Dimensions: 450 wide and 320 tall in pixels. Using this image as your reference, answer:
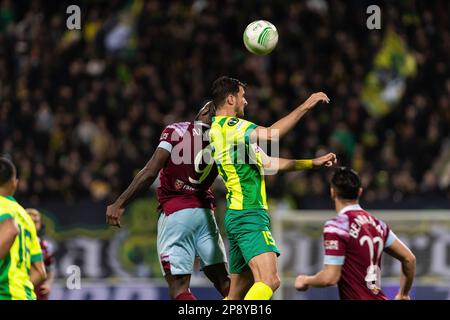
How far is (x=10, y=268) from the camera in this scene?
7137 mm

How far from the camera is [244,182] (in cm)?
827

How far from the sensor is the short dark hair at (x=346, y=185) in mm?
7555

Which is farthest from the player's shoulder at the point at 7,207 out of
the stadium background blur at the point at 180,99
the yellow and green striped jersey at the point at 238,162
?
the stadium background blur at the point at 180,99

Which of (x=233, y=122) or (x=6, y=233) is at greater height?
(x=233, y=122)

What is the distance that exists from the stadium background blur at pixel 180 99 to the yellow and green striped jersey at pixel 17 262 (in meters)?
6.16

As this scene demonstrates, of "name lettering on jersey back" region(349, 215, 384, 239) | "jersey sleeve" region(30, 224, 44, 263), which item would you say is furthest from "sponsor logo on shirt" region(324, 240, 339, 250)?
"jersey sleeve" region(30, 224, 44, 263)

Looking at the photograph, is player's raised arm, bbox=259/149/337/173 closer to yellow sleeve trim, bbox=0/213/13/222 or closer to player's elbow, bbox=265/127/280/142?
player's elbow, bbox=265/127/280/142

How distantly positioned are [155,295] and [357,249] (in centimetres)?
647

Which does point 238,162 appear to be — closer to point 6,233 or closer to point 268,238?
point 268,238

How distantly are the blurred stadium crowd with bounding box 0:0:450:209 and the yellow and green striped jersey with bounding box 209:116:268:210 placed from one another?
588 cm

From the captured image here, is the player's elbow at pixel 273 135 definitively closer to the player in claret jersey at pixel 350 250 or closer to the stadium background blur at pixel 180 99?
the player in claret jersey at pixel 350 250

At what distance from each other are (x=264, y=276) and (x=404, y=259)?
106 cm

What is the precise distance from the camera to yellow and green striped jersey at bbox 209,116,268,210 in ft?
27.0

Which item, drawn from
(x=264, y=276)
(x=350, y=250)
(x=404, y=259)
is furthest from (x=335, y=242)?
(x=264, y=276)
